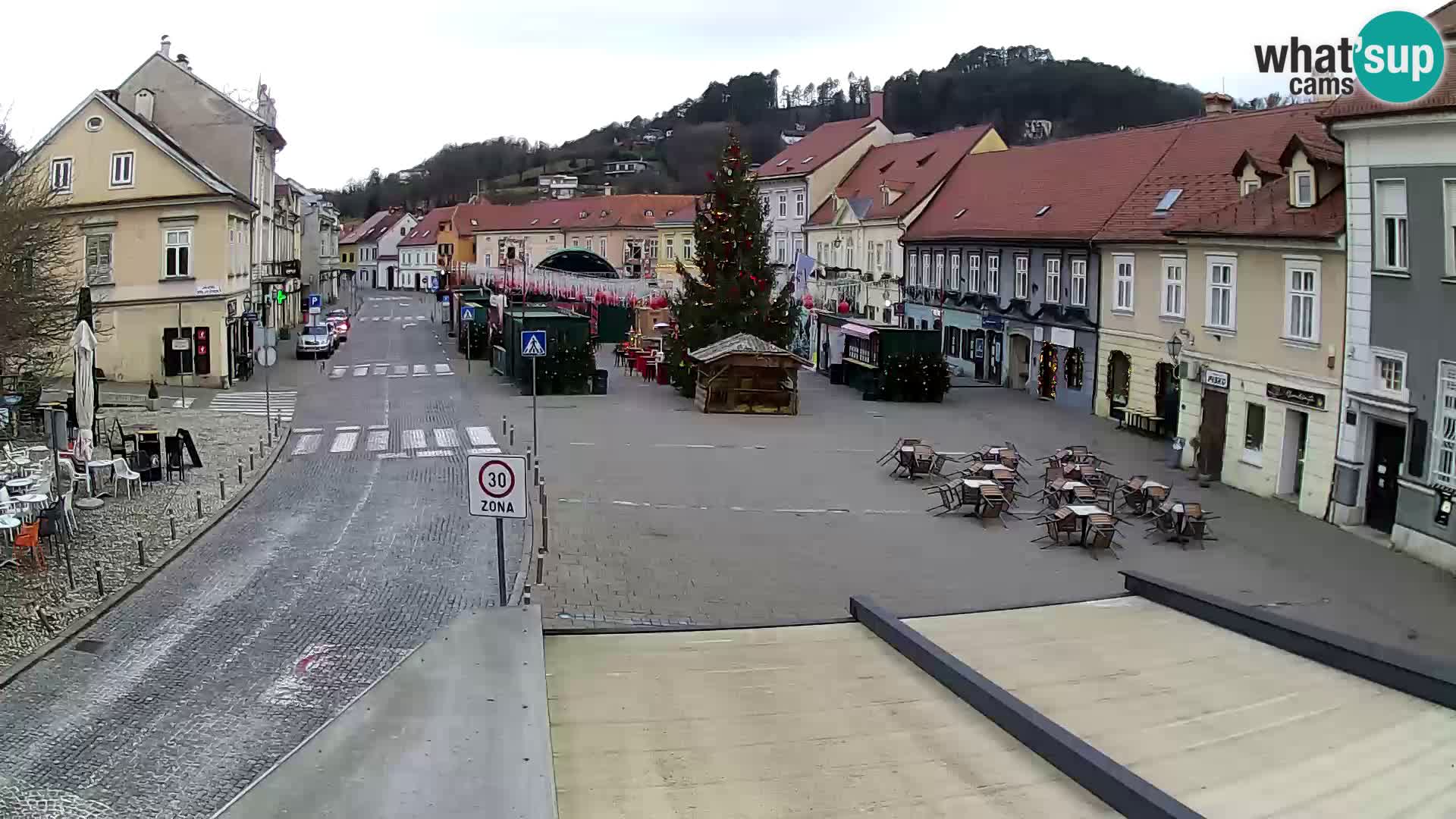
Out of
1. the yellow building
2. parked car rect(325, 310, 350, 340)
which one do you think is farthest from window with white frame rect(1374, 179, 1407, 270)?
parked car rect(325, 310, 350, 340)

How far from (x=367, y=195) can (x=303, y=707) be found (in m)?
178

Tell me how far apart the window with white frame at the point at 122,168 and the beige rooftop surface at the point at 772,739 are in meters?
35.4

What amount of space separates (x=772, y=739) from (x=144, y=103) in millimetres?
47828

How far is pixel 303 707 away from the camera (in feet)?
37.8

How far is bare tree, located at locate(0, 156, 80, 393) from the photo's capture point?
67.6 ft

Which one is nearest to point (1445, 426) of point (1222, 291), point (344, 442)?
point (1222, 291)

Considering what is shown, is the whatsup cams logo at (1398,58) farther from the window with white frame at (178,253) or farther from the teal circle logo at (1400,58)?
the window with white frame at (178,253)

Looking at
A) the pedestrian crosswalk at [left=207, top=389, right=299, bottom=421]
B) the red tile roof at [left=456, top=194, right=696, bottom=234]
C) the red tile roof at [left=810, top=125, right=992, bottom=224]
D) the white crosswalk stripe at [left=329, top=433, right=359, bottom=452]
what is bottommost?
the white crosswalk stripe at [left=329, top=433, right=359, bottom=452]

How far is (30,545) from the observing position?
646 inches

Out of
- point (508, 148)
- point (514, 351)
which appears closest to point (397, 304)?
point (514, 351)

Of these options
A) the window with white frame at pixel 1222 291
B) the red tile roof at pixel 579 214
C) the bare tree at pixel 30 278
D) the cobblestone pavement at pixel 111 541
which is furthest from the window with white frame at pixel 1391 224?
the red tile roof at pixel 579 214

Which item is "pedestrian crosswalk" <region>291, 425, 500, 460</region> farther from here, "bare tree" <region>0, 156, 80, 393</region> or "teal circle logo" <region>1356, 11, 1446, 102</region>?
"teal circle logo" <region>1356, 11, 1446, 102</region>

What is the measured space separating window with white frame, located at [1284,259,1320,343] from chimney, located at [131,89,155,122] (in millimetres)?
40747

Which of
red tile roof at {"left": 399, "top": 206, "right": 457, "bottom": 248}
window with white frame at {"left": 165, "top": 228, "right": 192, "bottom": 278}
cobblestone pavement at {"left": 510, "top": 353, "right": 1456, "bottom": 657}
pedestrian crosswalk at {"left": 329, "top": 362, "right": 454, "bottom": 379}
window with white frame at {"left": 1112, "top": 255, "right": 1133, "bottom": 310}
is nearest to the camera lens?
cobblestone pavement at {"left": 510, "top": 353, "right": 1456, "bottom": 657}
